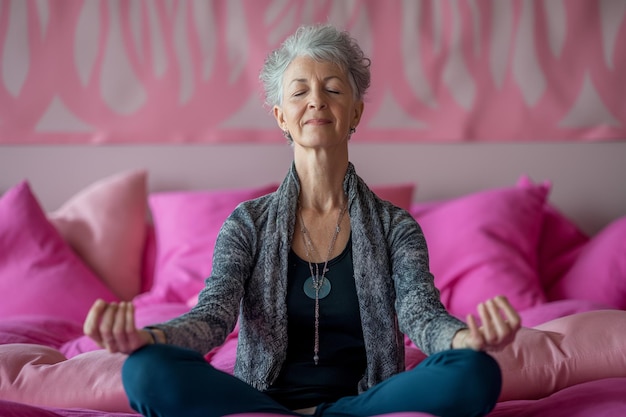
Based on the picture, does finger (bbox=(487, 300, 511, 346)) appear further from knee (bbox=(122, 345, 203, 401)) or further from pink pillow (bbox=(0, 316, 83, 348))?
pink pillow (bbox=(0, 316, 83, 348))

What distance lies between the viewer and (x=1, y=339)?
2082 mm

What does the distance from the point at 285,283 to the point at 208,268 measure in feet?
3.69

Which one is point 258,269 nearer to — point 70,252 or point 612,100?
point 70,252

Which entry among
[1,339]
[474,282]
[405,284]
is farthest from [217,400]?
[474,282]

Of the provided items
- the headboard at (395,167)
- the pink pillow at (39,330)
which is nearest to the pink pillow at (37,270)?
the pink pillow at (39,330)

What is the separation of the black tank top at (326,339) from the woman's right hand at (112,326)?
0.41 metres

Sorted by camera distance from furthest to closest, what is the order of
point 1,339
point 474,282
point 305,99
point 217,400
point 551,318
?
point 474,282
point 551,318
point 1,339
point 305,99
point 217,400

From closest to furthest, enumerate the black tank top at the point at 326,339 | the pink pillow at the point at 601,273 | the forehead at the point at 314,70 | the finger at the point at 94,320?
the finger at the point at 94,320 → the black tank top at the point at 326,339 → the forehead at the point at 314,70 → the pink pillow at the point at 601,273

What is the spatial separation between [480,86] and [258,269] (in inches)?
70.6

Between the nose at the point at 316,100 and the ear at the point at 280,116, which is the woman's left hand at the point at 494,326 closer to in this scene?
the nose at the point at 316,100

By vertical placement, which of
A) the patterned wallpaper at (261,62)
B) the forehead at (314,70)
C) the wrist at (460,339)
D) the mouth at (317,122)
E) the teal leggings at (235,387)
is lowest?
the teal leggings at (235,387)

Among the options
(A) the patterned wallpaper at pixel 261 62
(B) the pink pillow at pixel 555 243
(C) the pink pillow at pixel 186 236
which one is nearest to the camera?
(C) the pink pillow at pixel 186 236

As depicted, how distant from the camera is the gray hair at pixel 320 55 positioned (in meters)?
1.64

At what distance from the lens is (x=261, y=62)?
10.1 feet
